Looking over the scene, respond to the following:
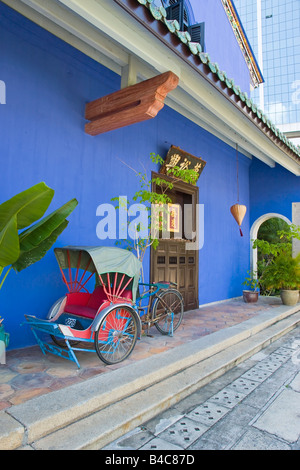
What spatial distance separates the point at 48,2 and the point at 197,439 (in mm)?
4751

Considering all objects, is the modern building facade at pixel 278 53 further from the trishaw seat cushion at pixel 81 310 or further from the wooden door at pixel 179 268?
the trishaw seat cushion at pixel 81 310

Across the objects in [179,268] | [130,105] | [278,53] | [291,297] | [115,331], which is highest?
[278,53]

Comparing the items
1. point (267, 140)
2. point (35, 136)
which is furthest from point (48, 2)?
point (267, 140)

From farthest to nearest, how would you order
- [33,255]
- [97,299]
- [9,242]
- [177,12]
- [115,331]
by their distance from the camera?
[177,12] < [97,299] < [115,331] < [33,255] < [9,242]

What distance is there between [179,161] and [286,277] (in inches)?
164

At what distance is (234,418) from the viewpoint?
2801mm

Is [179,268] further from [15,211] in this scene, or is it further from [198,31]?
[198,31]

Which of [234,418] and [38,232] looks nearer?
[234,418]

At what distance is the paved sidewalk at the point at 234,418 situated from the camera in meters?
2.38

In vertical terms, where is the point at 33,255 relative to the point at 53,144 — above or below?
below

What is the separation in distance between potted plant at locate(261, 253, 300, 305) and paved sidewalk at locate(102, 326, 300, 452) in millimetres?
4388

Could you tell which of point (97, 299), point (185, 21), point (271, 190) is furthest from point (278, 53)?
point (97, 299)

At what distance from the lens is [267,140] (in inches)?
275

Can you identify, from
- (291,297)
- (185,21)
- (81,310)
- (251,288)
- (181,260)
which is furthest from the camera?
(251,288)
